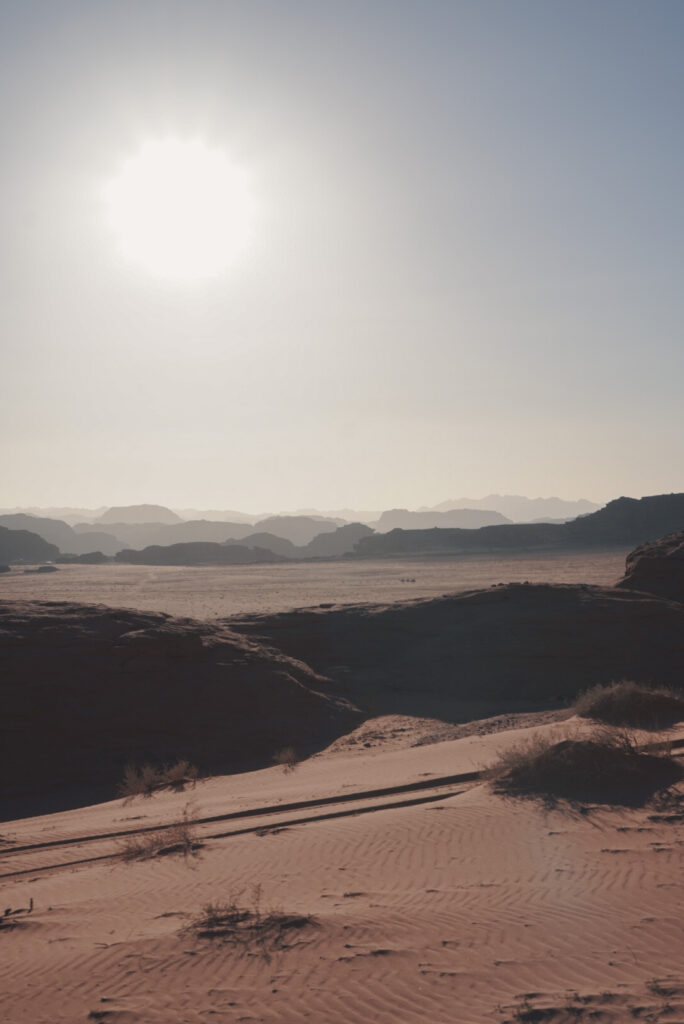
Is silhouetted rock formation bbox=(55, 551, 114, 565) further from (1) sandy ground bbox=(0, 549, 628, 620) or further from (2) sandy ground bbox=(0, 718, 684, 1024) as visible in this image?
(2) sandy ground bbox=(0, 718, 684, 1024)

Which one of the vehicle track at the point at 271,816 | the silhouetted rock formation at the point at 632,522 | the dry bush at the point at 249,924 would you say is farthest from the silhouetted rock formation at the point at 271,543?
the dry bush at the point at 249,924

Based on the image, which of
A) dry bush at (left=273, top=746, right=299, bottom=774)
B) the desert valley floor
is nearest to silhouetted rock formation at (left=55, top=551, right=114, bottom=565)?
dry bush at (left=273, top=746, right=299, bottom=774)

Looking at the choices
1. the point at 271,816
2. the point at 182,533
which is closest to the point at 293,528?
the point at 182,533

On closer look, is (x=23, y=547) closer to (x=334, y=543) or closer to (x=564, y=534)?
(x=334, y=543)

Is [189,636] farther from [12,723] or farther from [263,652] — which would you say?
[12,723]

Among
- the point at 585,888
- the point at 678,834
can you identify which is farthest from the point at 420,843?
the point at 678,834
